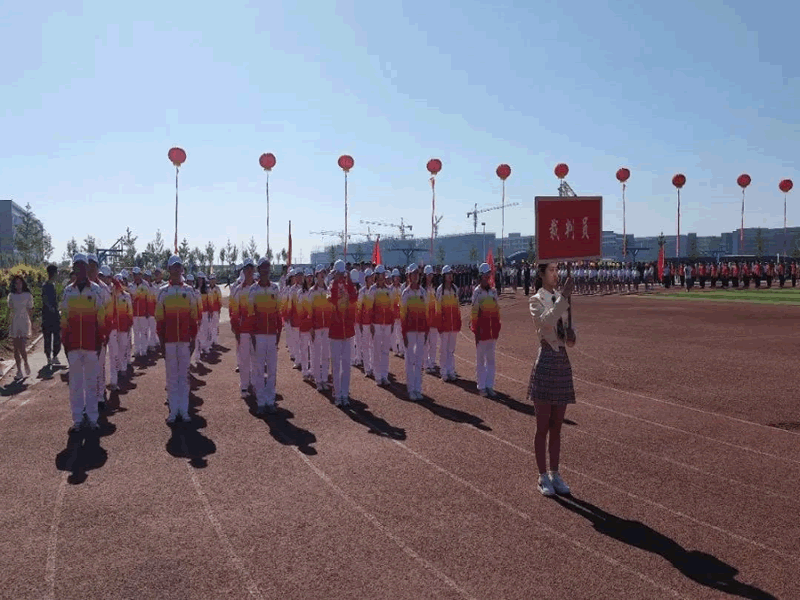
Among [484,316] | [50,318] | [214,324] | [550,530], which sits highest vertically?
[484,316]

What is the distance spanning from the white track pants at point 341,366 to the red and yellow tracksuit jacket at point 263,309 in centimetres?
108

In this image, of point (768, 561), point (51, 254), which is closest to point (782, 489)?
point (768, 561)

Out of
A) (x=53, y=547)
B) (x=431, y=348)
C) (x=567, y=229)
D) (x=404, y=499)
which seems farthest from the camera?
(x=431, y=348)

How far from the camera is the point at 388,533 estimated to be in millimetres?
5926

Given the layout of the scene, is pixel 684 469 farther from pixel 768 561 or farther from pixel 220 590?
pixel 220 590

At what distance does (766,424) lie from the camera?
384 inches

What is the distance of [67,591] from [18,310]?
11492 mm

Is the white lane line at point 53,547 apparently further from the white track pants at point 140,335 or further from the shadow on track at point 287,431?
the white track pants at point 140,335

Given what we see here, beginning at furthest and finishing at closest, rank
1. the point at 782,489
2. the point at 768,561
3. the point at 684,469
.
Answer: the point at 684,469 < the point at 782,489 < the point at 768,561

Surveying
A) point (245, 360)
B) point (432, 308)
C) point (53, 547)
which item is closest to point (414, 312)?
point (432, 308)

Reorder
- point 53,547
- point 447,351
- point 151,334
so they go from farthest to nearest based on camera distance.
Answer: point 151,334, point 447,351, point 53,547

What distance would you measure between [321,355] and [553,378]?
722cm

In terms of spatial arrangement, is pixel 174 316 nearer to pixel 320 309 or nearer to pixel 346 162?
pixel 320 309

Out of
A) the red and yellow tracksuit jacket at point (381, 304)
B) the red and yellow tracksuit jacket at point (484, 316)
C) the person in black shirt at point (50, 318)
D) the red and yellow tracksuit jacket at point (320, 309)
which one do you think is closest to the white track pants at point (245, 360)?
the red and yellow tracksuit jacket at point (320, 309)
